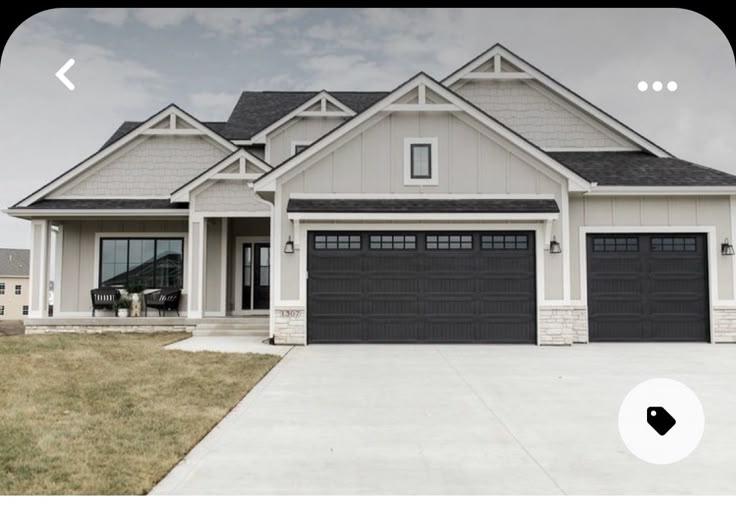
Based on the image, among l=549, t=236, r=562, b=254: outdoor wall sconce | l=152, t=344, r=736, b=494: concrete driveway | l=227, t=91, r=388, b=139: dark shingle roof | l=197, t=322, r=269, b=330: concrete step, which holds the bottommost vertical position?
l=152, t=344, r=736, b=494: concrete driveway

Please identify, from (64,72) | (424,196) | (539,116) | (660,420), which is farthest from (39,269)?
(660,420)

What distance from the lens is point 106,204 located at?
14.8 m

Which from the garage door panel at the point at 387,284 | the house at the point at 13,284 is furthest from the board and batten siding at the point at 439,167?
the house at the point at 13,284

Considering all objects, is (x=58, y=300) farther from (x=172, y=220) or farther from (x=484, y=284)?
(x=484, y=284)

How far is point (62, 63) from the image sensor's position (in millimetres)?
2531

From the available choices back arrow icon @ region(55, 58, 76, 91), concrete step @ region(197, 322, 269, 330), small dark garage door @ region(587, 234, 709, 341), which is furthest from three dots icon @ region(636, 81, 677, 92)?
concrete step @ region(197, 322, 269, 330)

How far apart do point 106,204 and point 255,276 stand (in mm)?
4117

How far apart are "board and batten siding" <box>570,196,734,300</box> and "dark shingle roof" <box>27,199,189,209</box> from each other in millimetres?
9360

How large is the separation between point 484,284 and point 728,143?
942cm

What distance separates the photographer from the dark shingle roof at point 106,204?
14586 millimetres

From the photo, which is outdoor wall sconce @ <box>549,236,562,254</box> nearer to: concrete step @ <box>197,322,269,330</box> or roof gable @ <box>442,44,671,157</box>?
roof gable @ <box>442,44,671,157</box>

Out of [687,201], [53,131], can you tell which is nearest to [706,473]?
[53,131]

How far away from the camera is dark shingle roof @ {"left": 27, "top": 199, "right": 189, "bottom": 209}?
47.9 ft

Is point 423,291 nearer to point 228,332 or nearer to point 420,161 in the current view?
point 420,161
